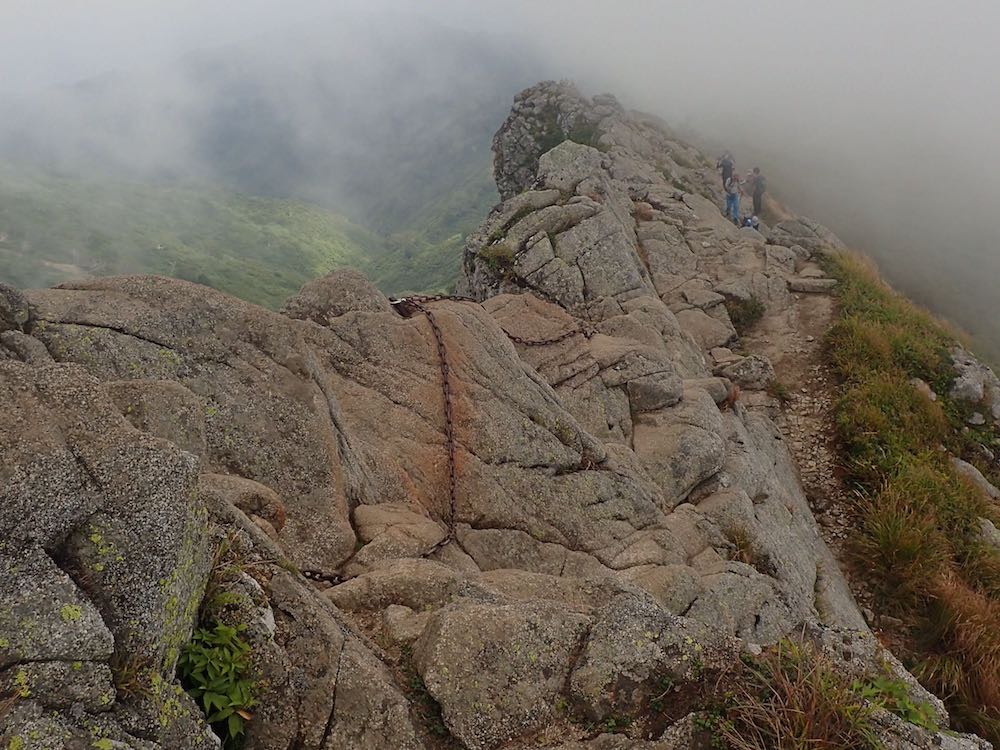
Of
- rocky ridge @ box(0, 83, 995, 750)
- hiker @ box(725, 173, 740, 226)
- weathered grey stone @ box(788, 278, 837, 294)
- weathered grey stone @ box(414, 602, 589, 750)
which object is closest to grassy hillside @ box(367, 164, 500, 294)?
hiker @ box(725, 173, 740, 226)

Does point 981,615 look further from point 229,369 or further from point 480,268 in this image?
point 480,268

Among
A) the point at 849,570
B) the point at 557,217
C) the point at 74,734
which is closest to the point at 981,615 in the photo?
the point at 849,570

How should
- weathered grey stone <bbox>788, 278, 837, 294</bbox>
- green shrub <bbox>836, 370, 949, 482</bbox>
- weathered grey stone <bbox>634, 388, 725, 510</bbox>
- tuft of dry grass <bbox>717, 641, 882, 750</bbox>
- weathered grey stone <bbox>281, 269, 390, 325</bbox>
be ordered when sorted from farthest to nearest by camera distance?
1. weathered grey stone <bbox>788, 278, 837, 294</bbox>
2. green shrub <bbox>836, 370, 949, 482</bbox>
3. weathered grey stone <bbox>634, 388, 725, 510</bbox>
4. weathered grey stone <bbox>281, 269, 390, 325</bbox>
5. tuft of dry grass <bbox>717, 641, 882, 750</bbox>

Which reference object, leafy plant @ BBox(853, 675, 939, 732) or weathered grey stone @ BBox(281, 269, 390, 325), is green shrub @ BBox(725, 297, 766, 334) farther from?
leafy plant @ BBox(853, 675, 939, 732)

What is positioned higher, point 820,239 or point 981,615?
point 820,239

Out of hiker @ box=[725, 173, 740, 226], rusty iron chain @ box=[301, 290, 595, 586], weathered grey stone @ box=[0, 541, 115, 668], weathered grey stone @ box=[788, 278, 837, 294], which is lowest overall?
rusty iron chain @ box=[301, 290, 595, 586]

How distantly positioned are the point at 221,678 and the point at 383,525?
509 centimetres

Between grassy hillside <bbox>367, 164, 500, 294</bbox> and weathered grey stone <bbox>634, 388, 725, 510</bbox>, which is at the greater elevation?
weathered grey stone <bbox>634, 388, 725, 510</bbox>

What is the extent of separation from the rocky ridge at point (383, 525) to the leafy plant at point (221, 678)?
17 centimetres

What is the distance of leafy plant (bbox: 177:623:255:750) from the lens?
197 inches

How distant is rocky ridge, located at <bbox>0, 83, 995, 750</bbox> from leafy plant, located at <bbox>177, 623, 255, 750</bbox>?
0.55 feet

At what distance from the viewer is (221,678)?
203 inches

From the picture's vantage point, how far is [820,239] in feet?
136

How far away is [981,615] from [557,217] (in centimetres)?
2165
